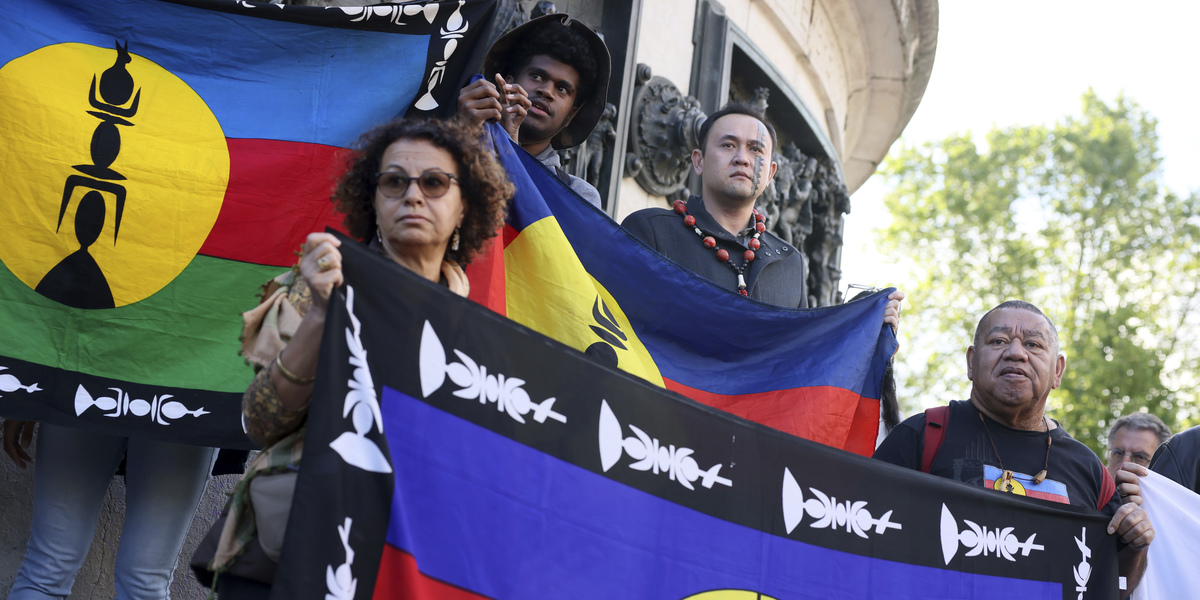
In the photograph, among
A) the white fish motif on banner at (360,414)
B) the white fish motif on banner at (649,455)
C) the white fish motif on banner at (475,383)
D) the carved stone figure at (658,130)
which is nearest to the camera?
the white fish motif on banner at (360,414)

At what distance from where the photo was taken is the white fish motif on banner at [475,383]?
2.44m

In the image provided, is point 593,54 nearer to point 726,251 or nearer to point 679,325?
point 726,251

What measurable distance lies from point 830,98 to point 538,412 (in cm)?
726

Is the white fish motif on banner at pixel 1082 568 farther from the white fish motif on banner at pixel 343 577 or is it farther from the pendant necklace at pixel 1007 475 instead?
the white fish motif on banner at pixel 343 577

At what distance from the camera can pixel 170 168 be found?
11.8 feet

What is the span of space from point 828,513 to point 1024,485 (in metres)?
0.98

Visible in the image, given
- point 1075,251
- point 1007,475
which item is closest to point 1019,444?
point 1007,475

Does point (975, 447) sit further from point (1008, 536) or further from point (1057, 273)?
point (1057, 273)

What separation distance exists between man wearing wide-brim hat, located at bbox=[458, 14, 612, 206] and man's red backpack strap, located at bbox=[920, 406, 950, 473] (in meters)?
1.40

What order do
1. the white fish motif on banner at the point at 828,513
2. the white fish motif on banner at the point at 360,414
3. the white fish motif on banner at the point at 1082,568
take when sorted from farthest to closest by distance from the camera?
the white fish motif on banner at the point at 1082,568 → the white fish motif on banner at the point at 828,513 → the white fish motif on banner at the point at 360,414

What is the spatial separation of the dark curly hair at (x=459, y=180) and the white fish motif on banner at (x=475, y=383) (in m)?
0.47

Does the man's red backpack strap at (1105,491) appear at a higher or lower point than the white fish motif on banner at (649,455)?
higher

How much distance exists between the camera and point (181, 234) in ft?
11.6

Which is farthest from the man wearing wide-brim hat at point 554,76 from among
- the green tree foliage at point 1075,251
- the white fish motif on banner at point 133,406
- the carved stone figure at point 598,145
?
the green tree foliage at point 1075,251
